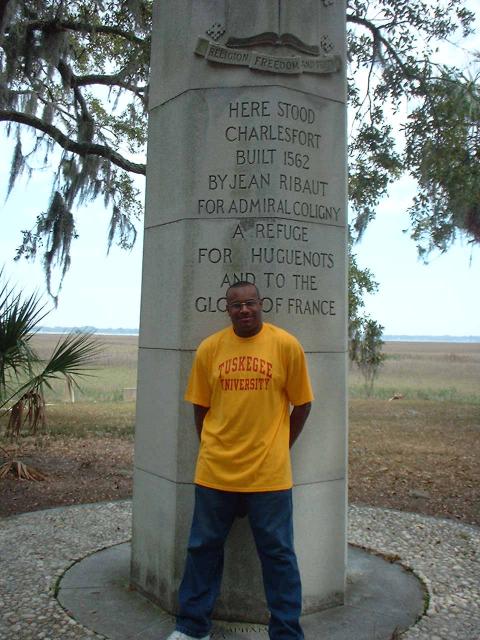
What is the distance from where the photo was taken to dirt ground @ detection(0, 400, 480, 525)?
25.1 feet

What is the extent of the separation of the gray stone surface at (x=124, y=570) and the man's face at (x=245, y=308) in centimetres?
185

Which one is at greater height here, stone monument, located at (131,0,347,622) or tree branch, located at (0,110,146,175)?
tree branch, located at (0,110,146,175)

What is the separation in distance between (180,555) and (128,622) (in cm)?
50

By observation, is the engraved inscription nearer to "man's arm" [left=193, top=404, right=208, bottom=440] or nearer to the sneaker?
"man's arm" [left=193, top=404, right=208, bottom=440]

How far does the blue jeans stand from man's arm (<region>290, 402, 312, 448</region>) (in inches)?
15.9

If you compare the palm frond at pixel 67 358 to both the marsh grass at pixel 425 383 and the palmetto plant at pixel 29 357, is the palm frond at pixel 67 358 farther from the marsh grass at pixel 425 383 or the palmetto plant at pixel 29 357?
the marsh grass at pixel 425 383

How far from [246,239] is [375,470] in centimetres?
648

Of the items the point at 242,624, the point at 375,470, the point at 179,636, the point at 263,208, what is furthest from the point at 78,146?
the point at 179,636

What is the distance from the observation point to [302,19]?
4.39 m

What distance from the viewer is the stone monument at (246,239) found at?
4.16 m

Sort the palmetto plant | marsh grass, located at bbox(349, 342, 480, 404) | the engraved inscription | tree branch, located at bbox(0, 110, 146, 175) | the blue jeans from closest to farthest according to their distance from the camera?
1. the blue jeans
2. the engraved inscription
3. the palmetto plant
4. tree branch, located at bbox(0, 110, 146, 175)
5. marsh grass, located at bbox(349, 342, 480, 404)

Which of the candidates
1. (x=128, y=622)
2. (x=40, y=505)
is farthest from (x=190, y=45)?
(x=40, y=505)

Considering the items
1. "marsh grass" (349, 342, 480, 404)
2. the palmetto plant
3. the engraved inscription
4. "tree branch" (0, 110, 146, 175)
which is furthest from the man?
"marsh grass" (349, 342, 480, 404)

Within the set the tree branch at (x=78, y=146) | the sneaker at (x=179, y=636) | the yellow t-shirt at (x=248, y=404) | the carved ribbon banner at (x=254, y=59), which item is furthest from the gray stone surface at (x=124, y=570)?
the tree branch at (x=78, y=146)
